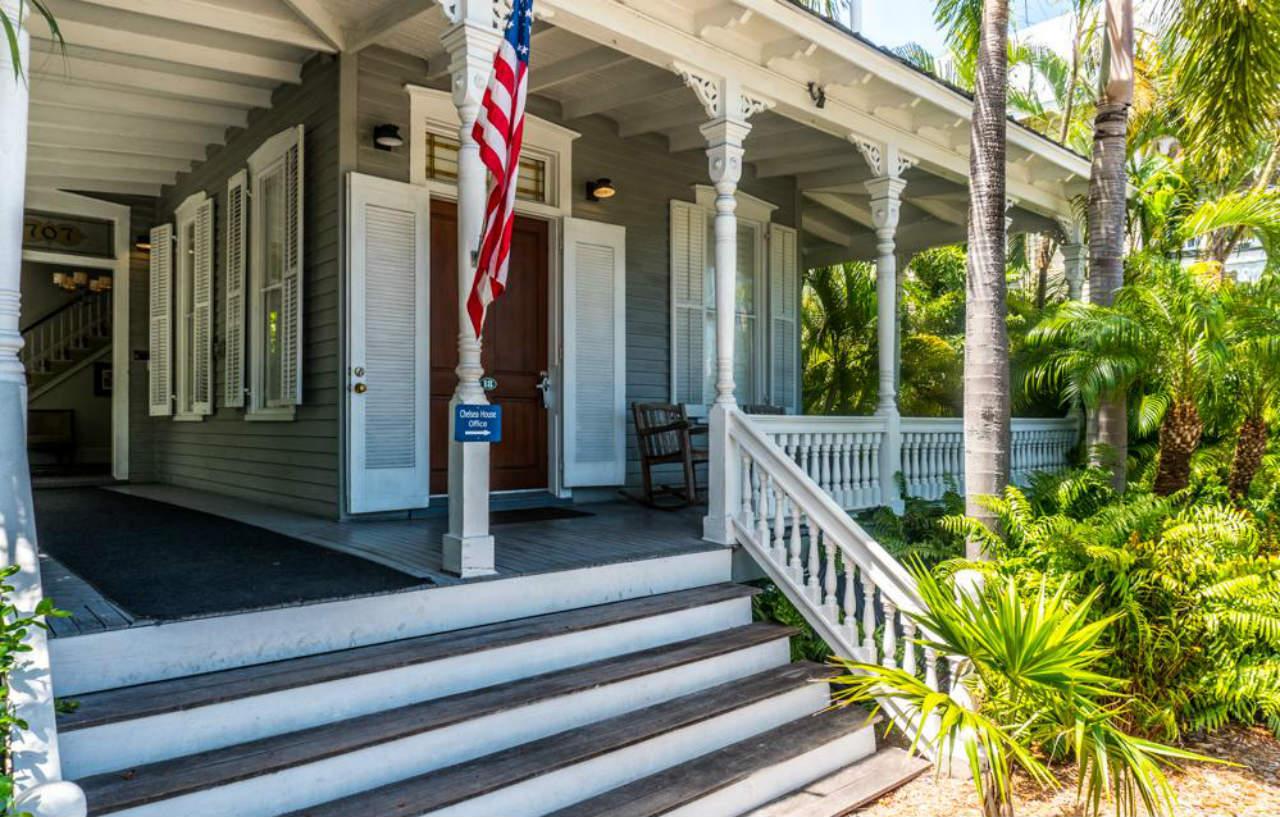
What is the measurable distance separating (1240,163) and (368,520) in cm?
681

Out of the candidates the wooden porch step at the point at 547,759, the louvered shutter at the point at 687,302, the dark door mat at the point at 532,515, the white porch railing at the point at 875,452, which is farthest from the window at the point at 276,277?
the wooden porch step at the point at 547,759

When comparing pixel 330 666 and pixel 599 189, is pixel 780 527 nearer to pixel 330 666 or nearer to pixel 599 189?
pixel 330 666

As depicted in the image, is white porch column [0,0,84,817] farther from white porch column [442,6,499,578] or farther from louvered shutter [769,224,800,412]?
louvered shutter [769,224,800,412]

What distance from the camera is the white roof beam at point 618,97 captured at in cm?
554

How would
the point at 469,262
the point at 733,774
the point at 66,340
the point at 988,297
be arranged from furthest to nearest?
1. the point at 66,340
2. the point at 988,297
3. the point at 469,262
4. the point at 733,774

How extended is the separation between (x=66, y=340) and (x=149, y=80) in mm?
6497

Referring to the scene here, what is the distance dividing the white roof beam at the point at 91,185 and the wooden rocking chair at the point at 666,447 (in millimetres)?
5008

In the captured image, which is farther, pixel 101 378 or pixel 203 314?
pixel 101 378

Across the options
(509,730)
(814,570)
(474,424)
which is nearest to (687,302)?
(814,570)

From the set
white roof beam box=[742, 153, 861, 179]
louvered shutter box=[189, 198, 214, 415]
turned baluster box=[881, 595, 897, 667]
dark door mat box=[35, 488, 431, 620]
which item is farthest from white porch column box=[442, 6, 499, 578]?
louvered shutter box=[189, 198, 214, 415]

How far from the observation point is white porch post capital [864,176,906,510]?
598 centimetres

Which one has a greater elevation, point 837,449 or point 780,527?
point 837,449

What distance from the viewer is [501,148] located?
3.47m

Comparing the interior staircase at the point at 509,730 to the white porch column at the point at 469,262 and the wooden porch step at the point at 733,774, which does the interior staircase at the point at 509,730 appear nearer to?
the wooden porch step at the point at 733,774
